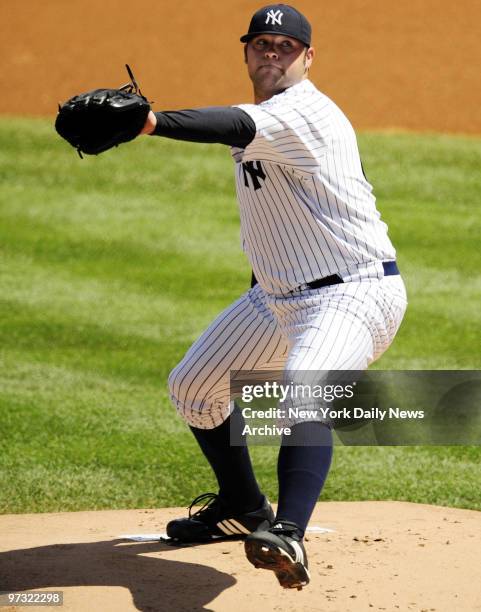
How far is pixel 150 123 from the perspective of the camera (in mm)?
3262

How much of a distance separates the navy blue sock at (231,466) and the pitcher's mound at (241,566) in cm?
17

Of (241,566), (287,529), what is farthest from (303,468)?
(241,566)

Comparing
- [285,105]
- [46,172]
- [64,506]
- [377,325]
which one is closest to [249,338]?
[377,325]

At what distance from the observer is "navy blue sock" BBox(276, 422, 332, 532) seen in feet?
11.6

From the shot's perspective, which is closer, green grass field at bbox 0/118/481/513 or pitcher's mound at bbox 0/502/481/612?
pitcher's mound at bbox 0/502/481/612

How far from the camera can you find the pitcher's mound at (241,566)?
370 cm

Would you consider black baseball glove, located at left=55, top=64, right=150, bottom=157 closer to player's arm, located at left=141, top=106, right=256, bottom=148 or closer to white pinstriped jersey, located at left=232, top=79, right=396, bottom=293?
player's arm, located at left=141, top=106, right=256, bottom=148

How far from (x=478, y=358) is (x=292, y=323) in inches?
167

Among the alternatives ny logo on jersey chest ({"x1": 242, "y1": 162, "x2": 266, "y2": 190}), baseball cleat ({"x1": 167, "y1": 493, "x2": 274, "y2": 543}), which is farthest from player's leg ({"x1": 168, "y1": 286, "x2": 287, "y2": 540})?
ny logo on jersey chest ({"x1": 242, "y1": 162, "x2": 266, "y2": 190})

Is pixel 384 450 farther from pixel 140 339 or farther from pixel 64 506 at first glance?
pixel 140 339

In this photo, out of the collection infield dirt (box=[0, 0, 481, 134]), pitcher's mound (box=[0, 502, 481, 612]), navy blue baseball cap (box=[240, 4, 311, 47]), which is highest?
infield dirt (box=[0, 0, 481, 134])

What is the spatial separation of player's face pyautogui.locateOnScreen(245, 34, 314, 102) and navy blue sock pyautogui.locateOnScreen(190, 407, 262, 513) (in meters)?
1.26

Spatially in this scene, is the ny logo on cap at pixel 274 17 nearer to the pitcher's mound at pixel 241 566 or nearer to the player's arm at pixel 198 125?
the player's arm at pixel 198 125

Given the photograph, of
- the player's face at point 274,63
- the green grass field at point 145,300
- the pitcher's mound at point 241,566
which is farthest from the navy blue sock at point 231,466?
the player's face at point 274,63
